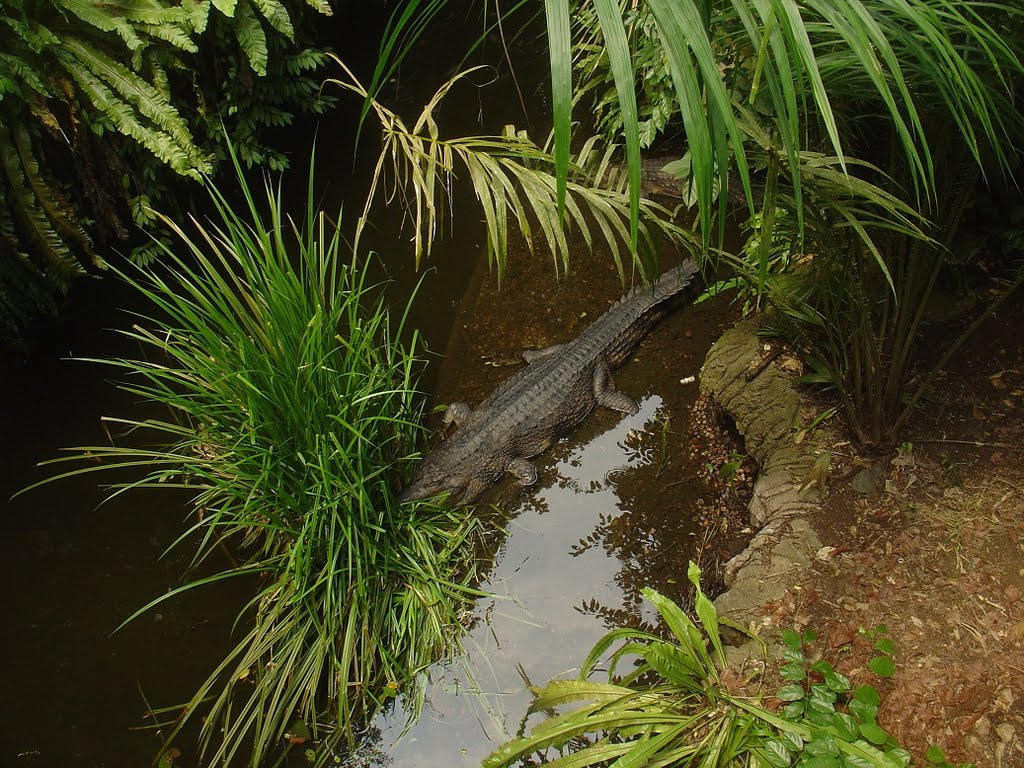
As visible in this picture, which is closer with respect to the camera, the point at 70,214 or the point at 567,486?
the point at 567,486

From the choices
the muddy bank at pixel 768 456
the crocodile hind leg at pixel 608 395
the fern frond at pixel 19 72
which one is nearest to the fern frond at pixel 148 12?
the fern frond at pixel 19 72

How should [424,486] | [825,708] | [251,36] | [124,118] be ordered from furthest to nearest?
[251,36] → [124,118] → [424,486] → [825,708]

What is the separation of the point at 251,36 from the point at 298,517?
2.88 metres

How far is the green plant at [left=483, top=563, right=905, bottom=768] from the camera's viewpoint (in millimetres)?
2377

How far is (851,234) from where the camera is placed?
2646 mm

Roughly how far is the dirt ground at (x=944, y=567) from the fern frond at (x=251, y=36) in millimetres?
3737

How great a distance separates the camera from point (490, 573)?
361cm

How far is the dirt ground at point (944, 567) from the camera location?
2.43 meters

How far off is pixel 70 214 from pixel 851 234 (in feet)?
13.1

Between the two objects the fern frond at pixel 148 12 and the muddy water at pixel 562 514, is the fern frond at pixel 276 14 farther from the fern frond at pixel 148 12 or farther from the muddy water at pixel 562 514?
the muddy water at pixel 562 514

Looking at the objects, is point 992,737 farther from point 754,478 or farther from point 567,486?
point 567,486

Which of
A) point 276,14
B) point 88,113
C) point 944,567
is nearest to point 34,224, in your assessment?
point 88,113

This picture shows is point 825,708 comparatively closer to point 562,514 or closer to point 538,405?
point 562,514

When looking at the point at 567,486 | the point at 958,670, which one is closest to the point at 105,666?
the point at 567,486
